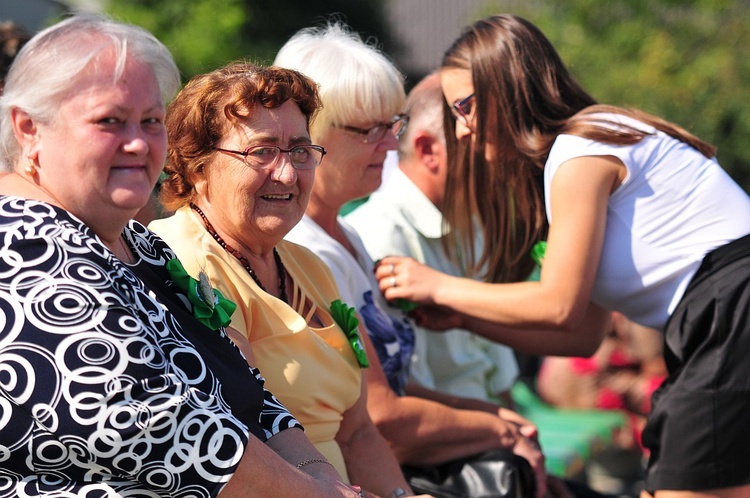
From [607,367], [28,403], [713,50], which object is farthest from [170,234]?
[713,50]

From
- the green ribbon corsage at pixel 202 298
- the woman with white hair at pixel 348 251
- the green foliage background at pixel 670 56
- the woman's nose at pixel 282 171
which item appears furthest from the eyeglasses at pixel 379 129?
the green foliage background at pixel 670 56

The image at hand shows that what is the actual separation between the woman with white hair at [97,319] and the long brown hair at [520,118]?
1.41 m

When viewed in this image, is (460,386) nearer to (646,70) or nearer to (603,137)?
(603,137)

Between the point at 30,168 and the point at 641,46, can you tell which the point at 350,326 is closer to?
the point at 30,168

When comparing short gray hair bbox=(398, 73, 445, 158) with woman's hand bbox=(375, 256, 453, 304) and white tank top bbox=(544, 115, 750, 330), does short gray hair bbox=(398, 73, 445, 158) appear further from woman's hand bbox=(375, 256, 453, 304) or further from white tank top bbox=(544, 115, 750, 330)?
white tank top bbox=(544, 115, 750, 330)

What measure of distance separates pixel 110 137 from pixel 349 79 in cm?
144

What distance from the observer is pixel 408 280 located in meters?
3.20

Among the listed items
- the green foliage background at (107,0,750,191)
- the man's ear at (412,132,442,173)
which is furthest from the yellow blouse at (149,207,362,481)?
the green foliage background at (107,0,750,191)

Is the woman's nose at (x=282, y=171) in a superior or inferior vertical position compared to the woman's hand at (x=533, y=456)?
superior

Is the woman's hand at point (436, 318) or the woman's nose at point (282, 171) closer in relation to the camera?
the woman's nose at point (282, 171)

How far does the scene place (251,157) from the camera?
8.00 ft

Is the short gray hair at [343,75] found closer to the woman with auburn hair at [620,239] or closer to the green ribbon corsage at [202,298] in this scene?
the woman with auburn hair at [620,239]

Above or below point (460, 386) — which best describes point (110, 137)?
above

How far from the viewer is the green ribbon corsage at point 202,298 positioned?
2.02 metres
